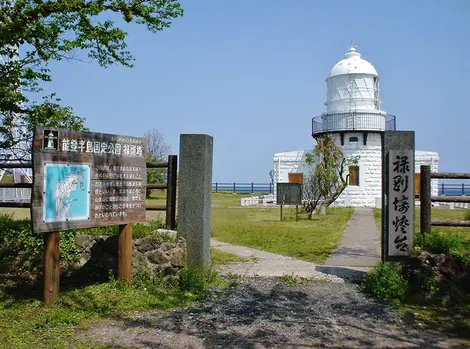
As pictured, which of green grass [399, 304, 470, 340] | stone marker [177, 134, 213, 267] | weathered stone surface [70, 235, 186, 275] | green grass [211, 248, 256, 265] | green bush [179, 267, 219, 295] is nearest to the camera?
green grass [399, 304, 470, 340]

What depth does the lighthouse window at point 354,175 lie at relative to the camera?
28.2 metres

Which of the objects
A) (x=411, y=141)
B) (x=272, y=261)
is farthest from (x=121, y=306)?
(x=411, y=141)

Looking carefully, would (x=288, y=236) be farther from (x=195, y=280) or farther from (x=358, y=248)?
(x=195, y=280)

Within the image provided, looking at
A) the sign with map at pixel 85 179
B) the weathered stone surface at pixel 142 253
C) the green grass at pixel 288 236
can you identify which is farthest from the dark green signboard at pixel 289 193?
the sign with map at pixel 85 179

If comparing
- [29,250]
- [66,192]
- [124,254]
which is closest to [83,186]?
[66,192]

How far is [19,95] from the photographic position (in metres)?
7.70

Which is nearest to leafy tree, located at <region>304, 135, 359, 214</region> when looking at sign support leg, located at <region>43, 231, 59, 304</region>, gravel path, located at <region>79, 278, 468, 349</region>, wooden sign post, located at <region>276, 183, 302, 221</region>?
wooden sign post, located at <region>276, 183, 302, 221</region>

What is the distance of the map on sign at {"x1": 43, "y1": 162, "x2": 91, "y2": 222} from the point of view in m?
5.27

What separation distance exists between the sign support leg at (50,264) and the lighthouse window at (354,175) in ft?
79.8

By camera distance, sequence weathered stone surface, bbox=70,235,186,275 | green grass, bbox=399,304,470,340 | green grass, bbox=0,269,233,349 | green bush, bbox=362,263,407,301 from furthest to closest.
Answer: weathered stone surface, bbox=70,235,186,275 < green bush, bbox=362,263,407,301 < green grass, bbox=399,304,470,340 < green grass, bbox=0,269,233,349

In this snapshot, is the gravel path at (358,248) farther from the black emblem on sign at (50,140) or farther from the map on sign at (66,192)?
the black emblem on sign at (50,140)

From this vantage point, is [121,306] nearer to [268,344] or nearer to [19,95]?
[268,344]

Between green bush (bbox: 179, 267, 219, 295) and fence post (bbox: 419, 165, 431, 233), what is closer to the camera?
green bush (bbox: 179, 267, 219, 295)

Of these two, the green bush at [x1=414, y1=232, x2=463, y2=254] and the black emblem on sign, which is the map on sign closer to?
the black emblem on sign
